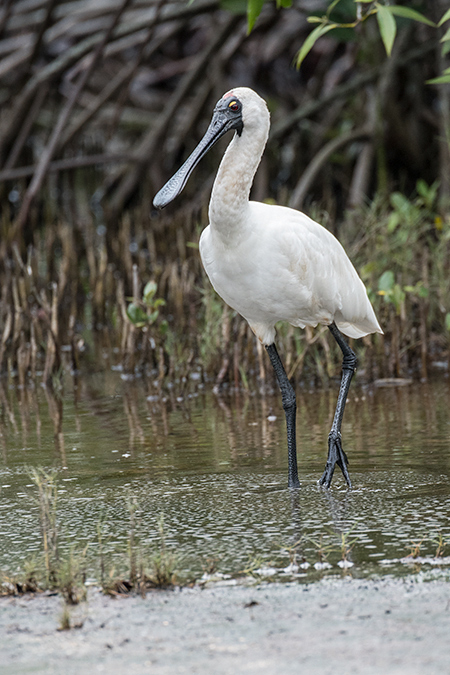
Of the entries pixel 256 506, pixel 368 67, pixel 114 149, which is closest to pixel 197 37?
pixel 114 149

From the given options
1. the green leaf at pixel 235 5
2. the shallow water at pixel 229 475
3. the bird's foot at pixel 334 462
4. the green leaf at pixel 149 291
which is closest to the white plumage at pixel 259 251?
the bird's foot at pixel 334 462

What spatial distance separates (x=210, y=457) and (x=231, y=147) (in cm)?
118

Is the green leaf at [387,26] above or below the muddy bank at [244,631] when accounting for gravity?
above

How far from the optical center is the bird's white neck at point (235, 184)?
361 centimetres

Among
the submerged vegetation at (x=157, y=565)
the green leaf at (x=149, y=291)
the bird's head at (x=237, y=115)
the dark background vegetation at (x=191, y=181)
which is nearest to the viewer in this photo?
the submerged vegetation at (x=157, y=565)

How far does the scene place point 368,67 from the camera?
930cm

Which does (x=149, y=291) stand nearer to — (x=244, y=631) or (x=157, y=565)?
(x=157, y=565)

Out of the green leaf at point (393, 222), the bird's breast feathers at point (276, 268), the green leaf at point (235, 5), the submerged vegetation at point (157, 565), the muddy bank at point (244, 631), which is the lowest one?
the muddy bank at point (244, 631)

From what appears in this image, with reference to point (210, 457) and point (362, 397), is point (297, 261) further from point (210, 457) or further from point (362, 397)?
point (362, 397)

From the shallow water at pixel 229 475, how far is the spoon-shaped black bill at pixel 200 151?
976 millimetres

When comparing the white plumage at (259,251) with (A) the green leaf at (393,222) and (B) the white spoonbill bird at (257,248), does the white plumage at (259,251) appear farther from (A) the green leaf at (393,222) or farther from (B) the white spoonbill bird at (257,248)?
(A) the green leaf at (393,222)

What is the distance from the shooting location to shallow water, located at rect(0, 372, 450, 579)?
3.01m

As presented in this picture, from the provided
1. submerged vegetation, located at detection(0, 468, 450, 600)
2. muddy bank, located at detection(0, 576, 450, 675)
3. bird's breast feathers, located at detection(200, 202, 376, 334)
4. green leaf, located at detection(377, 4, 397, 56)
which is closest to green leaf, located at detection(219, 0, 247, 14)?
bird's breast feathers, located at detection(200, 202, 376, 334)

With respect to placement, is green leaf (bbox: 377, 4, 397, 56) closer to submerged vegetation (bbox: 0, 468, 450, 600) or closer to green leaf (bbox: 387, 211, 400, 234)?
submerged vegetation (bbox: 0, 468, 450, 600)
